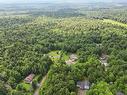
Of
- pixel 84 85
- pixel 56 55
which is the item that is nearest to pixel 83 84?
pixel 84 85

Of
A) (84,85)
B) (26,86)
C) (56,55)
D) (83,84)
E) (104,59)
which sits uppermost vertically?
(83,84)

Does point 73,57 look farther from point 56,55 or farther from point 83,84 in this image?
point 83,84

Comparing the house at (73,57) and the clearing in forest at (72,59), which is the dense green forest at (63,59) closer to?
the clearing in forest at (72,59)

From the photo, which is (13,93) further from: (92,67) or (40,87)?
(92,67)

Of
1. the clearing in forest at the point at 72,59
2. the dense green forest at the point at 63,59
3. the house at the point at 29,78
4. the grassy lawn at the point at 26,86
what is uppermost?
the dense green forest at the point at 63,59

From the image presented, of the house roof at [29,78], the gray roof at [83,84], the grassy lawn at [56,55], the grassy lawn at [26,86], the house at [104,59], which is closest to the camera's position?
the grassy lawn at [26,86]

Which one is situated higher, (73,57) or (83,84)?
(83,84)

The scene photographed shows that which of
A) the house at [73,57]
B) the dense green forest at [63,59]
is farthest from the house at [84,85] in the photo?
the house at [73,57]

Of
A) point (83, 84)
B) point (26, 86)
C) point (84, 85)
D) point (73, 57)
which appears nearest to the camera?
point (84, 85)
